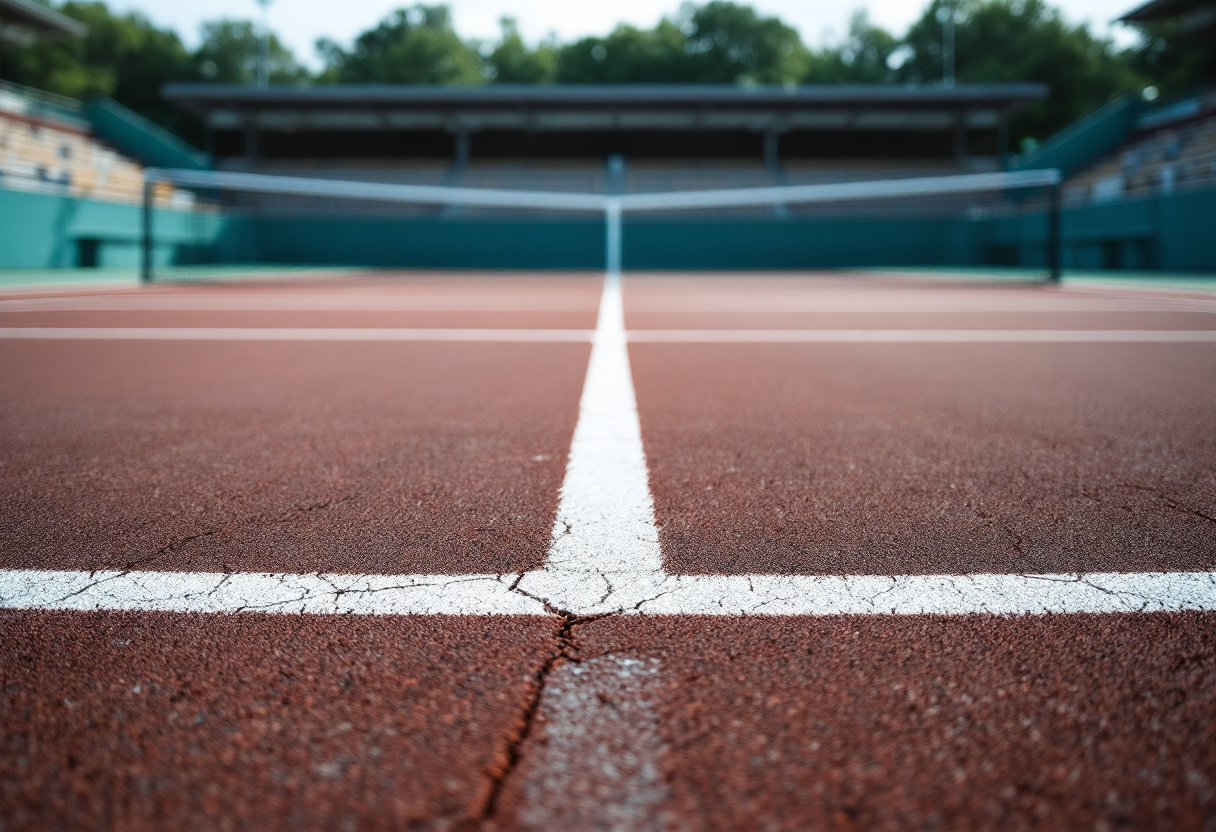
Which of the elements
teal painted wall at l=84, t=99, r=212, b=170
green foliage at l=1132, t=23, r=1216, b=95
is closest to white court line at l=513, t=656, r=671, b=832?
teal painted wall at l=84, t=99, r=212, b=170

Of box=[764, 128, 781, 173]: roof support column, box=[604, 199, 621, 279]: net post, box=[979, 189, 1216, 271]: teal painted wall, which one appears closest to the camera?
box=[979, 189, 1216, 271]: teal painted wall

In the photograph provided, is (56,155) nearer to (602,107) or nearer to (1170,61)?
(602,107)

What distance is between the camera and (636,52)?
59.5 metres

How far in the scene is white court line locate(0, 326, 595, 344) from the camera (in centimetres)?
707

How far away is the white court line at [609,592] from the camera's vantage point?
1634 millimetres

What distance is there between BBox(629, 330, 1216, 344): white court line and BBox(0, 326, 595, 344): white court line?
775 millimetres

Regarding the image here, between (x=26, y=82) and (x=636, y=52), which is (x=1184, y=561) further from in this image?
(x=636, y=52)

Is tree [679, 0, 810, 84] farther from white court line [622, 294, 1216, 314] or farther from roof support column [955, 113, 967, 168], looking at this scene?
→ white court line [622, 294, 1216, 314]

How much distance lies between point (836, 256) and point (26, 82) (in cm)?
4115

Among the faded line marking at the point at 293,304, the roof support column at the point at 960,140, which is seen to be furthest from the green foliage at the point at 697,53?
the faded line marking at the point at 293,304

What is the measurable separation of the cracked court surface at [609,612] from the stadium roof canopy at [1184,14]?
112 ft

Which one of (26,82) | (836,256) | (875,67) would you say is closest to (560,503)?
(836,256)

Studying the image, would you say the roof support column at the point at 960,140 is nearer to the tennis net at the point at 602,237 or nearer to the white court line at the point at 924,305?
the tennis net at the point at 602,237

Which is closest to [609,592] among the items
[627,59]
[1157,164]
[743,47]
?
[1157,164]
